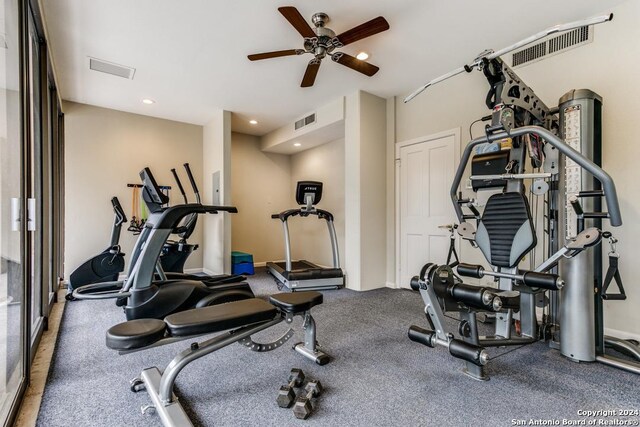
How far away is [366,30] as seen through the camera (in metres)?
2.48

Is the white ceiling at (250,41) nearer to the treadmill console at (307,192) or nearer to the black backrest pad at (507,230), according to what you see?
the treadmill console at (307,192)

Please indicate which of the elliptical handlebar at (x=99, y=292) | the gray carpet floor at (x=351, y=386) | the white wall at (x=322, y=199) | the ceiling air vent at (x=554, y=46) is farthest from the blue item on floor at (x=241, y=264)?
the ceiling air vent at (x=554, y=46)

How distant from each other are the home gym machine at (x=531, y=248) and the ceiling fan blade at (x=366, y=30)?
599mm

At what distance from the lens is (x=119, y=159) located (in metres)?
5.09

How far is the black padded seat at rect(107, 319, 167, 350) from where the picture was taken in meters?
1.41

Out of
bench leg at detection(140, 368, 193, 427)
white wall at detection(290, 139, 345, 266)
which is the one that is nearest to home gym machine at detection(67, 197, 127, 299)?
bench leg at detection(140, 368, 193, 427)

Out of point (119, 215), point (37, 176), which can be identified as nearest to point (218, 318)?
point (37, 176)

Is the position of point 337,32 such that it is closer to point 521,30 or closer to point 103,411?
point 521,30

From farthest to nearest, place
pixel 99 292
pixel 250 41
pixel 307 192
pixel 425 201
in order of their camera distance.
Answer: pixel 307 192
pixel 425 201
pixel 99 292
pixel 250 41

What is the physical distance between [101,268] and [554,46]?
579 cm

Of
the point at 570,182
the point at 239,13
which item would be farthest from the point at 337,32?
the point at 570,182

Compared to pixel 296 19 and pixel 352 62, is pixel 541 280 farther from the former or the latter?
pixel 296 19

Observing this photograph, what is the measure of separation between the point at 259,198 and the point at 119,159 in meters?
2.56

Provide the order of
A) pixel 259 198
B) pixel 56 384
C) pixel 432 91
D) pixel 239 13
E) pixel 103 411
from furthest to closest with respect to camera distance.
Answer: pixel 259 198, pixel 432 91, pixel 239 13, pixel 56 384, pixel 103 411
